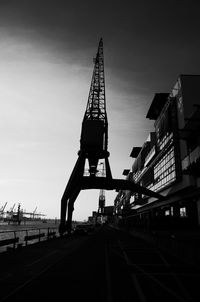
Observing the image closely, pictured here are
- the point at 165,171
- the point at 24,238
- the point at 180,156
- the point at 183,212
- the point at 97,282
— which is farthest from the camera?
the point at 165,171

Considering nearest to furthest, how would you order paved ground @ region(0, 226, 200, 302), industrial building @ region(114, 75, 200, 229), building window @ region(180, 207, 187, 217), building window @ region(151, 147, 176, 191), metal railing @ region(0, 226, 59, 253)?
paved ground @ region(0, 226, 200, 302) → metal railing @ region(0, 226, 59, 253) → industrial building @ region(114, 75, 200, 229) → building window @ region(151, 147, 176, 191) → building window @ region(180, 207, 187, 217)

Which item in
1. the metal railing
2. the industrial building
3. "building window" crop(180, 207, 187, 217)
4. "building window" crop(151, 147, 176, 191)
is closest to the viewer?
the metal railing

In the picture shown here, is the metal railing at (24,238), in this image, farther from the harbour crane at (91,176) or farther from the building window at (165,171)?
the building window at (165,171)

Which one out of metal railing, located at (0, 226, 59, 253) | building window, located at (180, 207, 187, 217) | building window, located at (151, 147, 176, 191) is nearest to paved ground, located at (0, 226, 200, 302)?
metal railing, located at (0, 226, 59, 253)

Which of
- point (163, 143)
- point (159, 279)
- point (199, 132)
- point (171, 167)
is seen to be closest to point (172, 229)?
point (171, 167)

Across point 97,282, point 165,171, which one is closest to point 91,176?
point 165,171

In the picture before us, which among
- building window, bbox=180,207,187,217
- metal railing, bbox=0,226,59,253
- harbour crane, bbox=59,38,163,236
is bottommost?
metal railing, bbox=0,226,59,253

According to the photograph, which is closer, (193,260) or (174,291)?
(174,291)

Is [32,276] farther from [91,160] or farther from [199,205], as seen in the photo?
[91,160]

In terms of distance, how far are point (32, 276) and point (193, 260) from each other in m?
8.51

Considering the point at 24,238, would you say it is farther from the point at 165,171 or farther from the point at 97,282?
the point at 165,171

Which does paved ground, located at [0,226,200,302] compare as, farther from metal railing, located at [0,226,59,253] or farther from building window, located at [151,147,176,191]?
building window, located at [151,147,176,191]

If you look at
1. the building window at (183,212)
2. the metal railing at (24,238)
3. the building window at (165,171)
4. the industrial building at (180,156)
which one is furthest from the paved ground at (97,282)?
the building window at (183,212)

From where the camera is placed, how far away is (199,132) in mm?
34688
